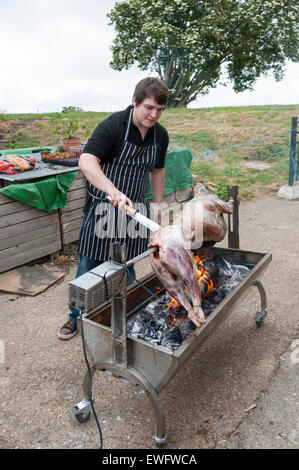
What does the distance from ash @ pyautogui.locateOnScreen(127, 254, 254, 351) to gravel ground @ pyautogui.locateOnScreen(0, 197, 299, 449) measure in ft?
1.70

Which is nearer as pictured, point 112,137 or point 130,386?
point 112,137

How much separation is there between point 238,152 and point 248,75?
9563 mm

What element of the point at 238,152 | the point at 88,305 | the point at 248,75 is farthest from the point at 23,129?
the point at 88,305

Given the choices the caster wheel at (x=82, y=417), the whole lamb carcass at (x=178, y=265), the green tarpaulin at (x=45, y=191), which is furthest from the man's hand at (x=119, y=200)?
the green tarpaulin at (x=45, y=191)

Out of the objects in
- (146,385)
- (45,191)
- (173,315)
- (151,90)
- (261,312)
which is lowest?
(261,312)

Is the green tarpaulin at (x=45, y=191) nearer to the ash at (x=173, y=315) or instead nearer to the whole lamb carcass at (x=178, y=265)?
the ash at (x=173, y=315)

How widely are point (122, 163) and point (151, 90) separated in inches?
22.9

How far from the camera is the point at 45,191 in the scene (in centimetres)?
468

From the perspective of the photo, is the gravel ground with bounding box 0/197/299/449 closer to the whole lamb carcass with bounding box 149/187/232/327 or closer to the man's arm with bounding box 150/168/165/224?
the whole lamb carcass with bounding box 149/187/232/327

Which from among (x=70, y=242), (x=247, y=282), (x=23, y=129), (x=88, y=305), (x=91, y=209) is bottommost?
(x=70, y=242)

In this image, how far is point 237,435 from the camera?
2.31 metres

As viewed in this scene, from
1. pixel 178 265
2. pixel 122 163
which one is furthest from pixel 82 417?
pixel 122 163

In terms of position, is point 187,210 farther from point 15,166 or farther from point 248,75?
point 248,75

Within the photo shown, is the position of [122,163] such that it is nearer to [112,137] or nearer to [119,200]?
[112,137]
